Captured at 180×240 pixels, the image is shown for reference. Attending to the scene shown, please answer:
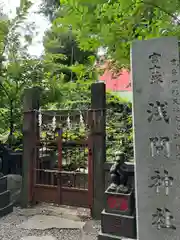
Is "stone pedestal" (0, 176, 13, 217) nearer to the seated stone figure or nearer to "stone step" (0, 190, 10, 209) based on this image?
"stone step" (0, 190, 10, 209)

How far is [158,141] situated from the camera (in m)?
2.18

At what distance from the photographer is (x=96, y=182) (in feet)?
13.6

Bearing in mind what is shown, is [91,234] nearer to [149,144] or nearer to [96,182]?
[96,182]

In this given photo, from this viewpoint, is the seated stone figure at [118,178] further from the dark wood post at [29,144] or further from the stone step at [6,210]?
the stone step at [6,210]

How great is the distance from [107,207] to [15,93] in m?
3.66

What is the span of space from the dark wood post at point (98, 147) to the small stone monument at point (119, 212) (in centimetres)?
77

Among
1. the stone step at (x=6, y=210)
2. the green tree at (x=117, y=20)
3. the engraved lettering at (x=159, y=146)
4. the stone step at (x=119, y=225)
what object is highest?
the green tree at (x=117, y=20)

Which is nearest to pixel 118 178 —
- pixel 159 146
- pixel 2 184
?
pixel 159 146

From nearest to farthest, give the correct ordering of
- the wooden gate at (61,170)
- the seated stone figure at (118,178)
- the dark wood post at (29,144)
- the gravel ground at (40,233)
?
the seated stone figure at (118,178) < the gravel ground at (40,233) < the wooden gate at (61,170) < the dark wood post at (29,144)

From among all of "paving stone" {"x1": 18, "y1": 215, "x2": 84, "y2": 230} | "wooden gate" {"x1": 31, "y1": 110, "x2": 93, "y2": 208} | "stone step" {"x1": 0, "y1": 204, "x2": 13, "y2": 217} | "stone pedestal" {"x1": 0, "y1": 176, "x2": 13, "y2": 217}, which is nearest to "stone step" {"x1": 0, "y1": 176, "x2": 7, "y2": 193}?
"stone pedestal" {"x1": 0, "y1": 176, "x2": 13, "y2": 217}

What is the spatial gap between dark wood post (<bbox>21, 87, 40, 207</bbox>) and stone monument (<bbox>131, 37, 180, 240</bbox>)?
2.91m

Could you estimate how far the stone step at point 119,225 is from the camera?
3109 millimetres

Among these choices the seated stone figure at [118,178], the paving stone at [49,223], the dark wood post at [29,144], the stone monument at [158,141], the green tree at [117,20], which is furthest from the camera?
the dark wood post at [29,144]

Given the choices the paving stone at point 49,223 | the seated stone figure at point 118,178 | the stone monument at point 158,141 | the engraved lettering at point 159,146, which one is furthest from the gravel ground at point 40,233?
the engraved lettering at point 159,146
